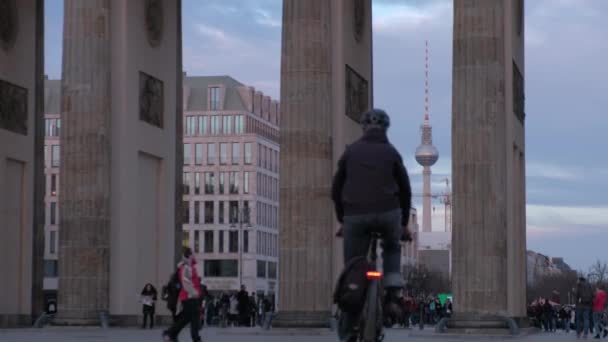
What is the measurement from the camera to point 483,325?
1495 inches

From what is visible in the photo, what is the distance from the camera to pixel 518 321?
42.8m

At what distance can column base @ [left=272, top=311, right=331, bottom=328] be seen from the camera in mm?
39531

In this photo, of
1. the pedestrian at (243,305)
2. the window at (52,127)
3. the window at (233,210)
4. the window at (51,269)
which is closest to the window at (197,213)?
the window at (233,210)

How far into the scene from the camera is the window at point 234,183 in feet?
479

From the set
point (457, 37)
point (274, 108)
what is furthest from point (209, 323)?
point (274, 108)

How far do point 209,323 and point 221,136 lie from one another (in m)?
75.7

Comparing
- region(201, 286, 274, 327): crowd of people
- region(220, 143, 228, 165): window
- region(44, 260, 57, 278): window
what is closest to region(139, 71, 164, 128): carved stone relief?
region(201, 286, 274, 327): crowd of people

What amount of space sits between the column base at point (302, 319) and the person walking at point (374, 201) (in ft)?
89.4

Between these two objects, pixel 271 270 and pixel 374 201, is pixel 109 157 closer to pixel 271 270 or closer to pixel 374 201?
pixel 374 201

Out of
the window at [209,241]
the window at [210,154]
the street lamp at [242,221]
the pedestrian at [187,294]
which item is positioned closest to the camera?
the pedestrian at [187,294]

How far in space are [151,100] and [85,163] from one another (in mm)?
4735

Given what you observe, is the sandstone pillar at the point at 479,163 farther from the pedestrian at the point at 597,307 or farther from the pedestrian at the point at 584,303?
the pedestrian at the point at 597,307

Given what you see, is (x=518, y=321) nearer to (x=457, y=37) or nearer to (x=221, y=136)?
(x=457, y=37)

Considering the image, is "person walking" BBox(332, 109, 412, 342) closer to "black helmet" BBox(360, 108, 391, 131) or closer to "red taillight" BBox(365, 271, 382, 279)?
"black helmet" BBox(360, 108, 391, 131)
